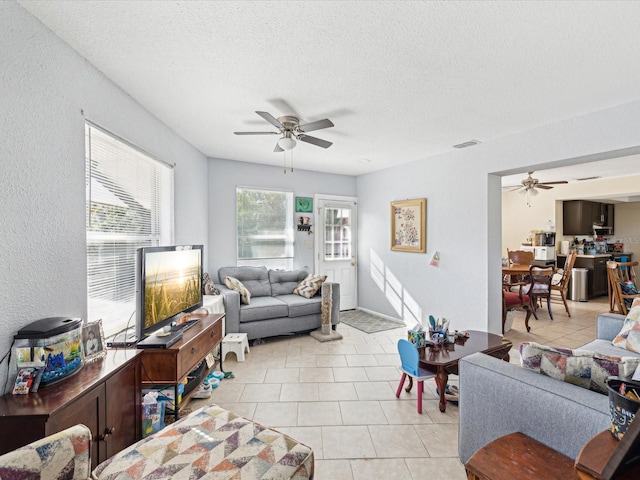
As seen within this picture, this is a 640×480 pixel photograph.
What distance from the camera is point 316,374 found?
3125 mm

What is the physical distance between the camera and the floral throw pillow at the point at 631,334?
2419 mm

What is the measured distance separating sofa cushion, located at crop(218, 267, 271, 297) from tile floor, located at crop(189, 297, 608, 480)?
0.75 metres

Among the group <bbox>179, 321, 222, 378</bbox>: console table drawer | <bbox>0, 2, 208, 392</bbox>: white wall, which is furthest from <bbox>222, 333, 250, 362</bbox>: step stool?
<bbox>0, 2, 208, 392</bbox>: white wall

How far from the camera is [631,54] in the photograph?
76.0 inches

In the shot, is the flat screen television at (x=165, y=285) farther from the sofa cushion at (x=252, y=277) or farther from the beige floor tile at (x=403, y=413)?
the beige floor tile at (x=403, y=413)

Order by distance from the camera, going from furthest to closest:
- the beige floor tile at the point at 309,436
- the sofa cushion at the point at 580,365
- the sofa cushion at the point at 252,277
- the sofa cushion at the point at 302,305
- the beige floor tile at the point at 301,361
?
the sofa cushion at the point at 252,277 < the sofa cushion at the point at 302,305 < the beige floor tile at the point at 301,361 < the beige floor tile at the point at 309,436 < the sofa cushion at the point at 580,365

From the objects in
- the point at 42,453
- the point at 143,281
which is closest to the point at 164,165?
the point at 143,281

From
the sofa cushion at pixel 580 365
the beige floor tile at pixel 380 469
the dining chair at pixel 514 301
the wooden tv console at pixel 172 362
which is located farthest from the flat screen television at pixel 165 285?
the dining chair at pixel 514 301

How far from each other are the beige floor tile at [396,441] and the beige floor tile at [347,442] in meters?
0.05

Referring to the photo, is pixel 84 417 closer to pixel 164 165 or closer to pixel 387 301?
pixel 164 165

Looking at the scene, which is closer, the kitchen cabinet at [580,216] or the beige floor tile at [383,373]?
the beige floor tile at [383,373]

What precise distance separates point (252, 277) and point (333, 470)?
3075mm

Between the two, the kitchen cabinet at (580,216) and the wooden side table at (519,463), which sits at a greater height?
the kitchen cabinet at (580,216)

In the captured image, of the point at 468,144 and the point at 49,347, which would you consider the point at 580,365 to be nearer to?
the point at 49,347
